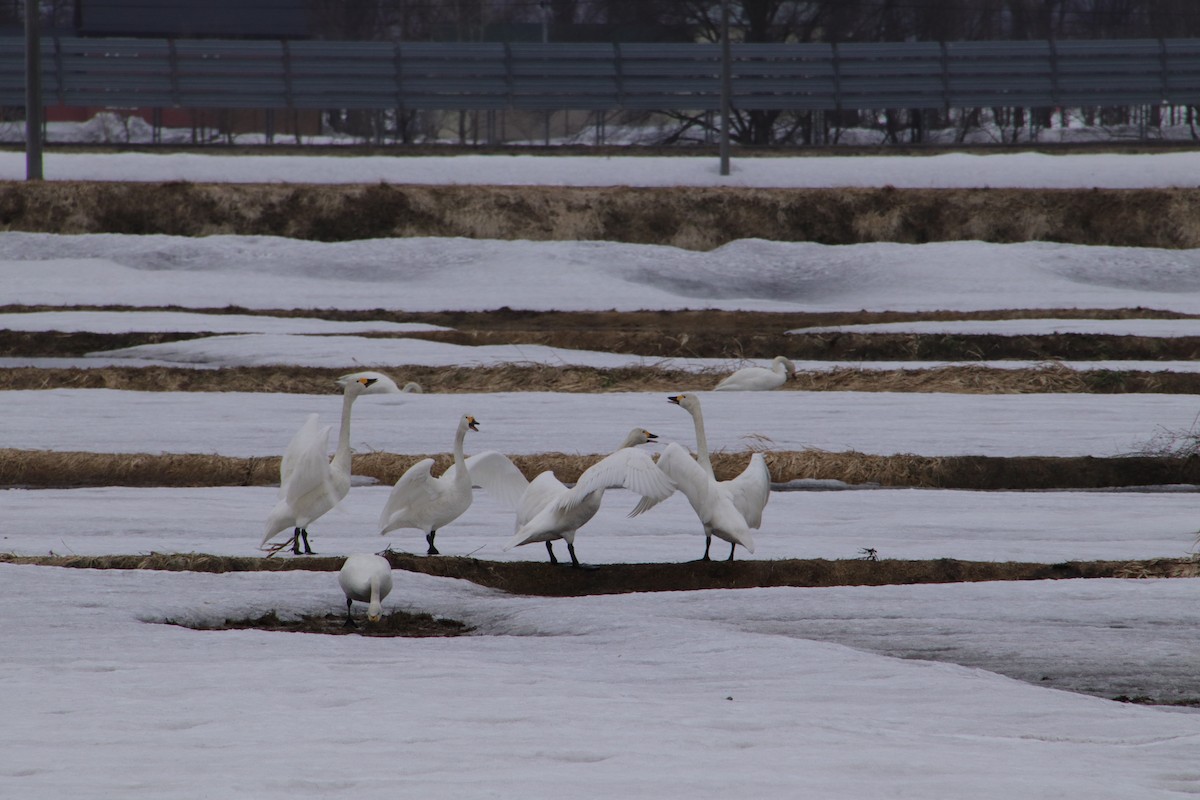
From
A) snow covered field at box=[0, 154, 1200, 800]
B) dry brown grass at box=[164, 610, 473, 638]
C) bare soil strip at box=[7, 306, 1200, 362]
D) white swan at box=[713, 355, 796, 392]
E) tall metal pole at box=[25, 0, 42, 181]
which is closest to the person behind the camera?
snow covered field at box=[0, 154, 1200, 800]

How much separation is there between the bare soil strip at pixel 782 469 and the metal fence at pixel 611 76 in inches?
855

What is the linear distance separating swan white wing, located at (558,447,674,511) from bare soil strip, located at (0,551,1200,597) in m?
0.67

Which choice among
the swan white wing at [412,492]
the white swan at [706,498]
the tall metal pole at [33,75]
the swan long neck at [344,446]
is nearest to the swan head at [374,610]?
the swan white wing at [412,492]

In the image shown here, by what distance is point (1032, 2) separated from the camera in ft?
184

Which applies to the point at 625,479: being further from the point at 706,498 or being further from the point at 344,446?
the point at 344,446

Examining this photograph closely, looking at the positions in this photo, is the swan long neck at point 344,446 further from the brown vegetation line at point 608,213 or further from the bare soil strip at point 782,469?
the brown vegetation line at point 608,213

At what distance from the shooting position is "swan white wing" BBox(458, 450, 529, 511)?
34.2 ft

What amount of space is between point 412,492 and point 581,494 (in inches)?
54.8

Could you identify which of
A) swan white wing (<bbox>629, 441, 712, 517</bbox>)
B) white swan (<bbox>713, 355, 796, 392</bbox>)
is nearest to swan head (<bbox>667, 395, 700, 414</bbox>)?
swan white wing (<bbox>629, 441, 712, 517</bbox>)

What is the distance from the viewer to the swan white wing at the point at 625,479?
8953 millimetres

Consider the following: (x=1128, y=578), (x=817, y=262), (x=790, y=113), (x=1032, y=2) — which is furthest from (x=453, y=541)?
(x=1032, y=2)

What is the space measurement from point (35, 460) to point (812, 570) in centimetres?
780

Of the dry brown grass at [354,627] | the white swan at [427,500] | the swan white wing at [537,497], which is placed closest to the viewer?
the dry brown grass at [354,627]

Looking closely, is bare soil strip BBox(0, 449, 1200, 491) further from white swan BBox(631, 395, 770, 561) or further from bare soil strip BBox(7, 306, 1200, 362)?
bare soil strip BBox(7, 306, 1200, 362)
